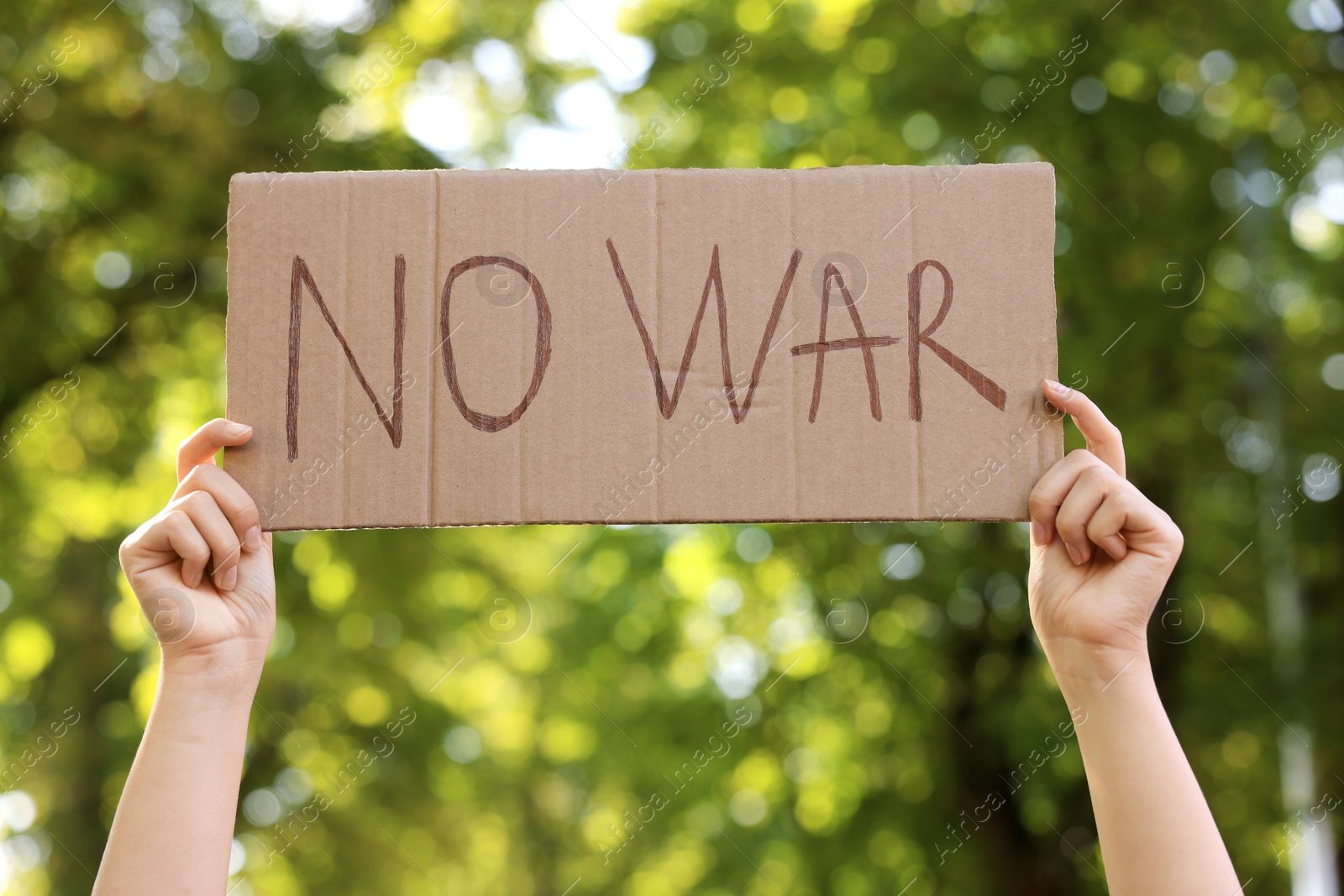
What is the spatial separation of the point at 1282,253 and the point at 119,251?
630 centimetres

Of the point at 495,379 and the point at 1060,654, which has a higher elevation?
the point at 495,379

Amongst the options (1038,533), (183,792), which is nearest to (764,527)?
(1038,533)

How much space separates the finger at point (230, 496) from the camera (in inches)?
70.4

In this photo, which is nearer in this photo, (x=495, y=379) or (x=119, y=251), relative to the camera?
(x=495, y=379)

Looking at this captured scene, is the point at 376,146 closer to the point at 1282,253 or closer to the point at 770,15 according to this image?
the point at 770,15

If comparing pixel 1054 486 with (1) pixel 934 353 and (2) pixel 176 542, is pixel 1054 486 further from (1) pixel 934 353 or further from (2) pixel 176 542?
(2) pixel 176 542

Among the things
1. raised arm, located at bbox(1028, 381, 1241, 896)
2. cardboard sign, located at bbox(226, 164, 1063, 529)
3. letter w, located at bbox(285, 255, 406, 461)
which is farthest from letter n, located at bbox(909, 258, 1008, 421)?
letter w, located at bbox(285, 255, 406, 461)

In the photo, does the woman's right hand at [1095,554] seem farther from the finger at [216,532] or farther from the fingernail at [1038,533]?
the finger at [216,532]

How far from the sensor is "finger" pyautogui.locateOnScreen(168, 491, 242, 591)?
1.74 meters

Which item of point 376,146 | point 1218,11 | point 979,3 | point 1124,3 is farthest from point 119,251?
point 1218,11

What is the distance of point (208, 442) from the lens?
6.02 ft

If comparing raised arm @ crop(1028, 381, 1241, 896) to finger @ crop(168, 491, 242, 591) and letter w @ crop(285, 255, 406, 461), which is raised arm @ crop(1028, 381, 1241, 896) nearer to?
letter w @ crop(285, 255, 406, 461)

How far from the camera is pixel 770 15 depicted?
5.45m

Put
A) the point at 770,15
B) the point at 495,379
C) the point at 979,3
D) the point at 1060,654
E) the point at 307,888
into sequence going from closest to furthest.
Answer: the point at 1060,654 → the point at 495,379 → the point at 979,3 → the point at 770,15 → the point at 307,888
